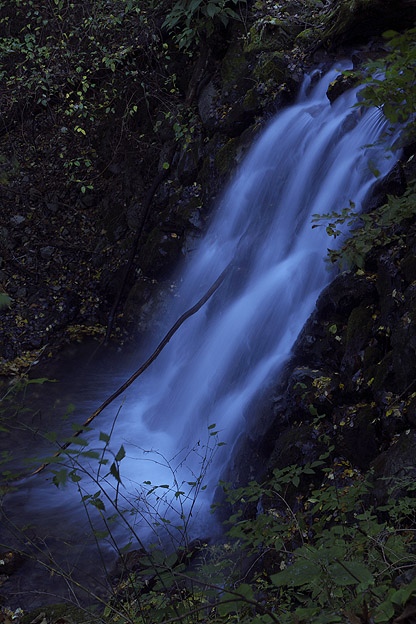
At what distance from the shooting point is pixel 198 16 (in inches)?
313

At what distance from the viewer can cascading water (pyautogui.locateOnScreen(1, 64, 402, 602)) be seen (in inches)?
216

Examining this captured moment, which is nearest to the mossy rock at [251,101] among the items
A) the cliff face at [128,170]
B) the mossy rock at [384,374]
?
the cliff face at [128,170]

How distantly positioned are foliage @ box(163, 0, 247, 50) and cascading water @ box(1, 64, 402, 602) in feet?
6.10

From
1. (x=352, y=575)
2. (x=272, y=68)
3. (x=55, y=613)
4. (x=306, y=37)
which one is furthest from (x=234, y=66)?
(x=352, y=575)

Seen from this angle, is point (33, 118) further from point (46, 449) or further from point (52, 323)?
point (46, 449)

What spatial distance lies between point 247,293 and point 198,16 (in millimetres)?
4728

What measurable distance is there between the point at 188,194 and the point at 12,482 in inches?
203

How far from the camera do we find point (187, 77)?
29.3 ft

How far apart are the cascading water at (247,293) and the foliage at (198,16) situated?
186cm

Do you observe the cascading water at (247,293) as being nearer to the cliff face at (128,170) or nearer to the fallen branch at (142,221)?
the cliff face at (128,170)

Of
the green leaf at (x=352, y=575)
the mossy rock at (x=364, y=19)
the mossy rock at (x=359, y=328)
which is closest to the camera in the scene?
the green leaf at (x=352, y=575)

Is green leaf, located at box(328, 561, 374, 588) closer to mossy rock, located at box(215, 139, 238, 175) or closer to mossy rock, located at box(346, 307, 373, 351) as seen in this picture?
mossy rock, located at box(346, 307, 373, 351)

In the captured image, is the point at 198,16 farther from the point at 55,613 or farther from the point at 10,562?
the point at 55,613

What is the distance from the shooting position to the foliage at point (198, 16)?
7629 mm
